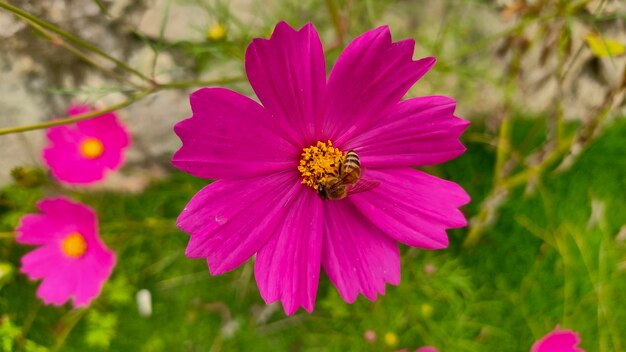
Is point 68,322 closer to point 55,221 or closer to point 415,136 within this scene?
point 55,221

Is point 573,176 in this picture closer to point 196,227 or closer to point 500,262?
point 500,262

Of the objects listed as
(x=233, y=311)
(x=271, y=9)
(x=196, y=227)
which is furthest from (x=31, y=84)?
(x=196, y=227)

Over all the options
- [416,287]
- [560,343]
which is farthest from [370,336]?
[560,343]

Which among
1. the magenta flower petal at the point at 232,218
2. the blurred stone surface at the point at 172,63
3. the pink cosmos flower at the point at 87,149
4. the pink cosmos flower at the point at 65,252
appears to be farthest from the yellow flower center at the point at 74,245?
the magenta flower petal at the point at 232,218

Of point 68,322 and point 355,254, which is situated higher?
point 355,254

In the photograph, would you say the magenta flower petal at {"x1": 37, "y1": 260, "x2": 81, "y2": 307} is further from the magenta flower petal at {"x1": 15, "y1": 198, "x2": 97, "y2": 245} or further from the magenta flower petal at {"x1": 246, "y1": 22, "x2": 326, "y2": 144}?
the magenta flower petal at {"x1": 246, "y1": 22, "x2": 326, "y2": 144}

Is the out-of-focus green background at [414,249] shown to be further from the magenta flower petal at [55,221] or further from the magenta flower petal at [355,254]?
the magenta flower petal at [355,254]
